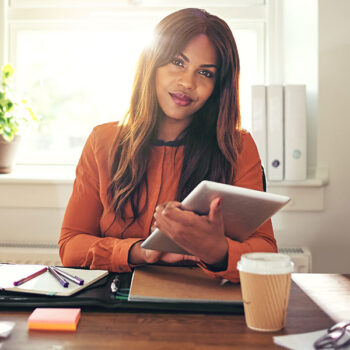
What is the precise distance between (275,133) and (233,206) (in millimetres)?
1228

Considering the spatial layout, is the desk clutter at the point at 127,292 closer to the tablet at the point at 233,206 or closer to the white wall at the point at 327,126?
the tablet at the point at 233,206

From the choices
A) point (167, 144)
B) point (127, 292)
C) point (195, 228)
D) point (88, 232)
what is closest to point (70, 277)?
point (127, 292)

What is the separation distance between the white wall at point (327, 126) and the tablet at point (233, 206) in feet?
3.73

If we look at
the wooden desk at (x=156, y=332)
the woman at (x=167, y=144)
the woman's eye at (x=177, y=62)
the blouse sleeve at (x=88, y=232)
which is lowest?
the wooden desk at (x=156, y=332)

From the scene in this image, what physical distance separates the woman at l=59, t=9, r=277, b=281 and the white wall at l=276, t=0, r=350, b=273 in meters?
0.75

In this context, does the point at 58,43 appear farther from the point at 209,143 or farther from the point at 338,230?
the point at 338,230

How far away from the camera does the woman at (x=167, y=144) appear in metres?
1.35

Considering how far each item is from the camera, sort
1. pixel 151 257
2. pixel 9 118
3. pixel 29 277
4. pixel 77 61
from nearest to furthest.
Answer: pixel 29 277 < pixel 151 257 < pixel 9 118 < pixel 77 61

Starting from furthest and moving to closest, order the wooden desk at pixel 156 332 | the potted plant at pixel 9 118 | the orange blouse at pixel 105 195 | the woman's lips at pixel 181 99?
the potted plant at pixel 9 118, the woman's lips at pixel 181 99, the orange blouse at pixel 105 195, the wooden desk at pixel 156 332

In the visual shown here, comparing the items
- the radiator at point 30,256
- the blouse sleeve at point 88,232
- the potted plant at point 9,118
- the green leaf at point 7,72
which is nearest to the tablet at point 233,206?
the blouse sleeve at point 88,232

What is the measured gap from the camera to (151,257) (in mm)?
1143

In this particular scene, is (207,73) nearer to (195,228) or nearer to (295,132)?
(195,228)

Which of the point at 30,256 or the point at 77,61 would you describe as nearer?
the point at 30,256

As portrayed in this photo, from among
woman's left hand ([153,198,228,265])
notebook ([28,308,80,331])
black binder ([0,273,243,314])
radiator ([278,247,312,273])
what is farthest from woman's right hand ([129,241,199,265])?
radiator ([278,247,312,273])
